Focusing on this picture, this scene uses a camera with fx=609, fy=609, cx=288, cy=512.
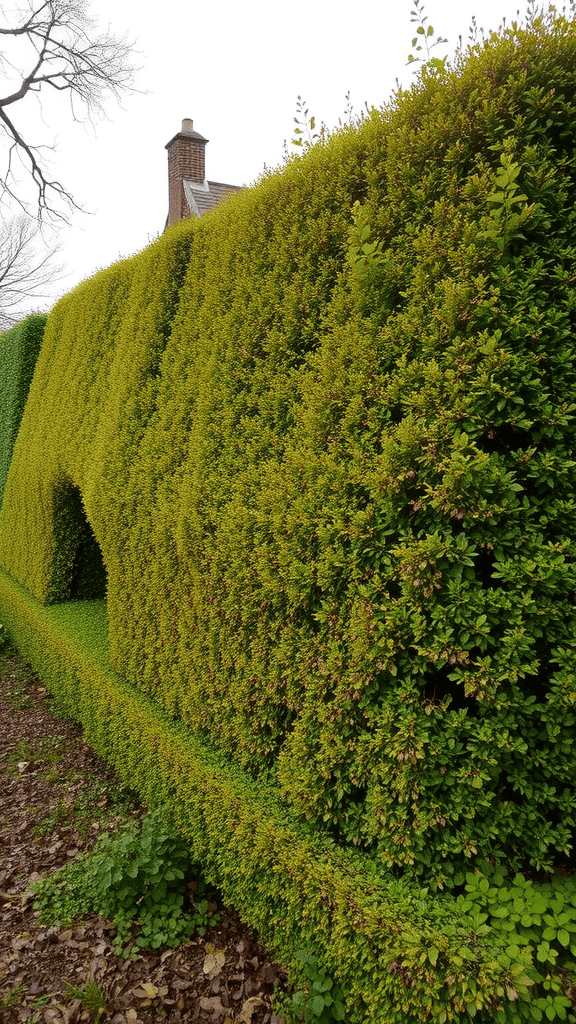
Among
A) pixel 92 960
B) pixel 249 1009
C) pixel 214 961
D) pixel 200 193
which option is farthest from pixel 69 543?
pixel 200 193

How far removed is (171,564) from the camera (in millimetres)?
4410

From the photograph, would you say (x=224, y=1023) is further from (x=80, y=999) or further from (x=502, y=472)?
(x=502, y=472)

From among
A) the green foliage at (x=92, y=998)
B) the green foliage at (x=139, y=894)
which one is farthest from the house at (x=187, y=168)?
the green foliage at (x=92, y=998)

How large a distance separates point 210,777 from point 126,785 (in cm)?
161

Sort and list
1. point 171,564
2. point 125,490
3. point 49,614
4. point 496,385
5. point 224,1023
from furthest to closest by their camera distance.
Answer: point 49,614
point 125,490
point 171,564
point 224,1023
point 496,385

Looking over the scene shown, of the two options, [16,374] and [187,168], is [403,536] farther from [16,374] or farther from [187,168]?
[187,168]

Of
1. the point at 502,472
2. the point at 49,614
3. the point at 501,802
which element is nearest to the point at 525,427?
the point at 502,472

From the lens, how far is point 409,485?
2482 millimetres

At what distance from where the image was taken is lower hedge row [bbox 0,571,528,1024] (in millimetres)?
1979

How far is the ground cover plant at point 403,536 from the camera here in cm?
220

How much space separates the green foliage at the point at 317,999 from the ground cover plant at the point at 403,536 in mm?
73

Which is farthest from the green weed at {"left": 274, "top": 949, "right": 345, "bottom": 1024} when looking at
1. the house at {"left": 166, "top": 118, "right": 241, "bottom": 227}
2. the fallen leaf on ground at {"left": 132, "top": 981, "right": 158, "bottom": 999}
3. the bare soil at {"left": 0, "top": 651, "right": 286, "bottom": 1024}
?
the house at {"left": 166, "top": 118, "right": 241, "bottom": 227}

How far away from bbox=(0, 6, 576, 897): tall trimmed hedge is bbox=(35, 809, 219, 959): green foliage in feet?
2.12

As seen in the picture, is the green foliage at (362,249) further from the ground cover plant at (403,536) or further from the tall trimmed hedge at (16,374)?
the tall trimmed hedge at (16,374)
